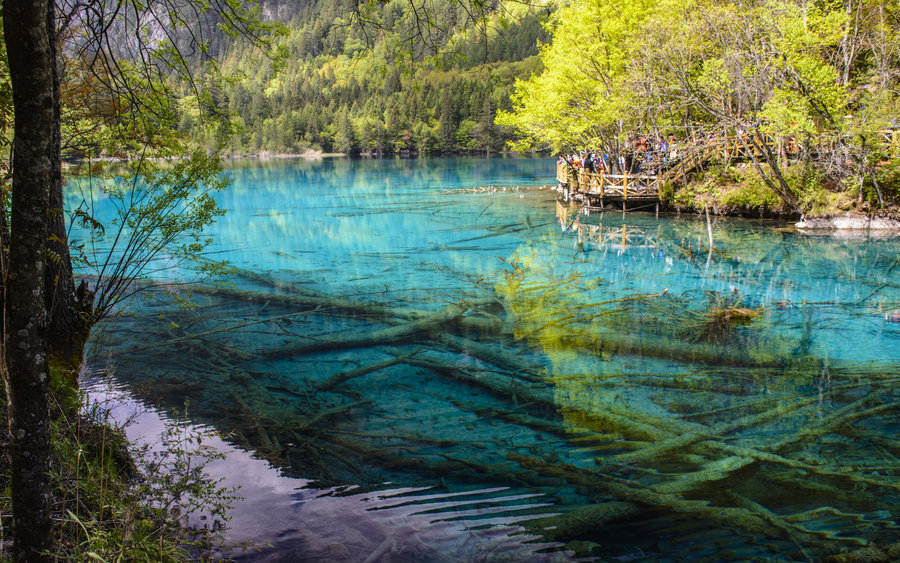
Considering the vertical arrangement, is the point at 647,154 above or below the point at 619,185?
above

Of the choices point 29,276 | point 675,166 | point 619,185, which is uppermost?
point 675,166

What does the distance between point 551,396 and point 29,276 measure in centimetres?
617

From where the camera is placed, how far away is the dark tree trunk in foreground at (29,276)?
2.63m

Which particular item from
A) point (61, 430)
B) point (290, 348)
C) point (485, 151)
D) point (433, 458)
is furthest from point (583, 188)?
point (485, 151)

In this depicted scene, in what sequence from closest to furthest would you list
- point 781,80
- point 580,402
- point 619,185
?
1. point 580,402
2. point 781,80
3. point 619,185

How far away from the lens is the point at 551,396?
7.73m

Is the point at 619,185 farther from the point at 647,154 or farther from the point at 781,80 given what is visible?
the point at 781,80

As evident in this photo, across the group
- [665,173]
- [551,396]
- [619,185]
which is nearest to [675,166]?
[665,173]

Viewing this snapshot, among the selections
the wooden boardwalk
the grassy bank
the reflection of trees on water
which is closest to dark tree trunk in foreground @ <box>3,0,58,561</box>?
the grassy bank

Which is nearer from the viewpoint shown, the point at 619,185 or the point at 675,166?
the point at 675,166

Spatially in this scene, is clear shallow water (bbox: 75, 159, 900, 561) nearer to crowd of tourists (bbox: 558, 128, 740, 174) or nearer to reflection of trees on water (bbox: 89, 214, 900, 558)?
reflection of trees on water (bbox: 89, 214, 900, 558)

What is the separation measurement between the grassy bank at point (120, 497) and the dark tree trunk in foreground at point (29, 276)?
0.38 meters

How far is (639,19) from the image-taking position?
27.6 m

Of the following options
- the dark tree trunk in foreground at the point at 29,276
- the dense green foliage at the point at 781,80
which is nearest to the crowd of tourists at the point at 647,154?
the dense green foliage at the point at 781,80
